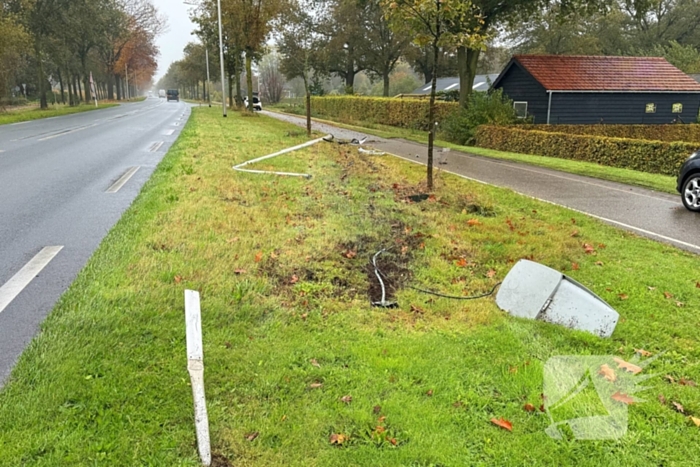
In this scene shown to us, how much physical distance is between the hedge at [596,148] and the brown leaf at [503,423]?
1317 cm

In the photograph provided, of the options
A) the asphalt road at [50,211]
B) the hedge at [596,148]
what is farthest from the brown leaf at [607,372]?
the hedge at [596,148]

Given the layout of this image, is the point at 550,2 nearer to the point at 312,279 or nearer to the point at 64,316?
the point at 312,279

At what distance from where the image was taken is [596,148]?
51.3ft

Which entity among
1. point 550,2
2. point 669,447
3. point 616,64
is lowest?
point 669,447

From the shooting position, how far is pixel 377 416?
2723 millimetres

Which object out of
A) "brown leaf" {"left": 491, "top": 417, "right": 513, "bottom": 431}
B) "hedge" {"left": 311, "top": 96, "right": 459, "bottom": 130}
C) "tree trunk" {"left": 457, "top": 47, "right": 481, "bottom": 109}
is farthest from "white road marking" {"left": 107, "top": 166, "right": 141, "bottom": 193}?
"hedge" {"left": 311, "top": 96, "right": 459, "bottom": 130}

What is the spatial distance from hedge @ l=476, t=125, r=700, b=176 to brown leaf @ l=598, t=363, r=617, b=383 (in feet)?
40.0

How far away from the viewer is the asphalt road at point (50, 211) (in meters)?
3.90

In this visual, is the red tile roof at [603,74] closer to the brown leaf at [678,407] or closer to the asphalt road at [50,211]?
the asphalt road at [50,211]

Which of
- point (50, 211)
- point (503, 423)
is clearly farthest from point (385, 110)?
point (503, 423)

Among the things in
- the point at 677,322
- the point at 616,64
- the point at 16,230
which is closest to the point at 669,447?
the point at 677,322

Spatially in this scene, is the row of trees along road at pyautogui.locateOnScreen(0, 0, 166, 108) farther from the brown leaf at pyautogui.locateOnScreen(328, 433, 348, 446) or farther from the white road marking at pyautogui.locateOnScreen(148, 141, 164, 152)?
the brown leaf at pyautogui.locateOnScreen(328, 433, 348, 446)

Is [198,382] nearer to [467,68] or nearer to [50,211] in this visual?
[50,211]

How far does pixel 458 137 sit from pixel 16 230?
19252mm
